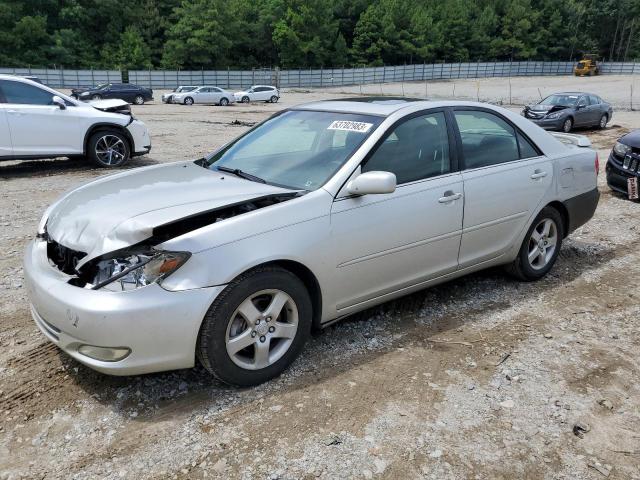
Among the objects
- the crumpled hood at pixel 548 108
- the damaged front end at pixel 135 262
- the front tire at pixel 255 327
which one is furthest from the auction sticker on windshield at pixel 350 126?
the crumpled hood at pixel 548 108

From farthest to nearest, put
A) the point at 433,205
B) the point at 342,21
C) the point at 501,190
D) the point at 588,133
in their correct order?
the point at 342,21, the point at 588,133, the point at 501,190, the point at 433,205

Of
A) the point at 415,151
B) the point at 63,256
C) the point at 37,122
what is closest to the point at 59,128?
the point at 37,122

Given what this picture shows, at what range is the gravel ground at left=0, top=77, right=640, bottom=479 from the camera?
2586mm

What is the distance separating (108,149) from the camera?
10.1 m

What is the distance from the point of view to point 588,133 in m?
19.2

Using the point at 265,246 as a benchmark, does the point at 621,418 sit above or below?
below

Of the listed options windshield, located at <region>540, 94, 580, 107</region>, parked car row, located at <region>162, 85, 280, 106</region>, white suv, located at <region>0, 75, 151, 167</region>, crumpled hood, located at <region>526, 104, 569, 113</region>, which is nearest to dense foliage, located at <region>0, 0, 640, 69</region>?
parked car row, located at <region>162, 85, 280, 106</region>

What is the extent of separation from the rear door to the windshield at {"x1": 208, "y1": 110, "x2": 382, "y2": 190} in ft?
2.97

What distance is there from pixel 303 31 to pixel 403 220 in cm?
7929

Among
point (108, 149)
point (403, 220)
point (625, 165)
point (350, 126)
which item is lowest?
point (108, 149)

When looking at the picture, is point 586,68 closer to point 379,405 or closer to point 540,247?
point 540,247

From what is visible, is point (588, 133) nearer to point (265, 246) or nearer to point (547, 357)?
point (547, 357)

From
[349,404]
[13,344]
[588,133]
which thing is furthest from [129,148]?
[588,133]

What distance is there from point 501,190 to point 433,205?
2.64 feet
